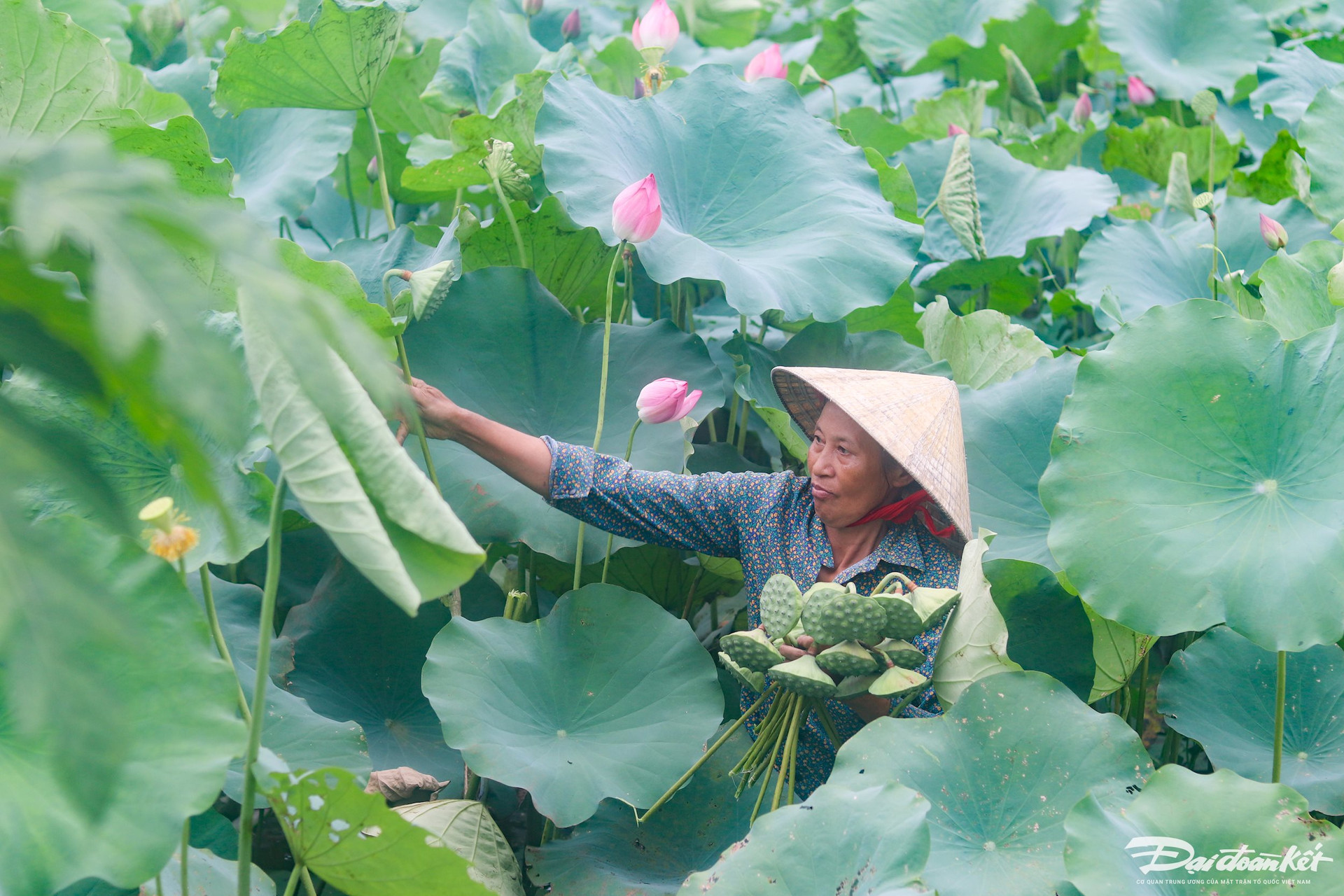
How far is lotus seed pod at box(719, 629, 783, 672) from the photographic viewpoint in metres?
1.30

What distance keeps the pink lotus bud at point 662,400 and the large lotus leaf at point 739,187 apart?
193mm

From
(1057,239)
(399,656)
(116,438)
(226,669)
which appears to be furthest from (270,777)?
(1057,239)

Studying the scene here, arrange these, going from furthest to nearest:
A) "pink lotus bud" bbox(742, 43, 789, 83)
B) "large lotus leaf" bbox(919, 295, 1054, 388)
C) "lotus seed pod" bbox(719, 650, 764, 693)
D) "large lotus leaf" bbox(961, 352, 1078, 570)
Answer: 1. "pink lotus bud" bbox(742, 43, 789, 83)
2. "large lotus leaf" bbox(919, 295, 1054, 388)
3. "large lotus leaf" bbox(961, 352, 1078, 570)
4. "lotus seed pod" bbox(719, 650, 764, 693)

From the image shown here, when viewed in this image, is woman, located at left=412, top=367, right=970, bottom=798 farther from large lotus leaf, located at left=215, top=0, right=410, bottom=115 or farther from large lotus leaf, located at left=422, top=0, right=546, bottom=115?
large lotus leaf, located at left=422, top=0, right=546, bottom=115

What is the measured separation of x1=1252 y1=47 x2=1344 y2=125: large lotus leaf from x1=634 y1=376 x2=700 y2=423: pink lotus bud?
1.86 meters

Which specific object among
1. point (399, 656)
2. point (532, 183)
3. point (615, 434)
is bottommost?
point (399, 656)

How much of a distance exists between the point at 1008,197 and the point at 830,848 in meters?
1.77

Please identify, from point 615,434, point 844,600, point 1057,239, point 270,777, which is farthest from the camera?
point 1057,239

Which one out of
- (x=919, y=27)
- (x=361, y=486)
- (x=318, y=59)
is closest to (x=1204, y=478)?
(x=361, y=486)

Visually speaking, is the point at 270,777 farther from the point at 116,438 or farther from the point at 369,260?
the point at 369,260

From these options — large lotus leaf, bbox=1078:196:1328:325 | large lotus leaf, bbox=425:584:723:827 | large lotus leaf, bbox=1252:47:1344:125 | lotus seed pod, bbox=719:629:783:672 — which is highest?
large lotus leaf, bbox=1252:47:1344:125

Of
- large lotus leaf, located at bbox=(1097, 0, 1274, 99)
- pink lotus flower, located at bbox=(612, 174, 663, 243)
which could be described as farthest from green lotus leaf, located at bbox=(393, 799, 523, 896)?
large lotus leaf, located at bbox=(1097, 0, 1274, 99)

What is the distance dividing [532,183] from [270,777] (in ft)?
4.02

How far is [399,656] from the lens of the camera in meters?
1.78
